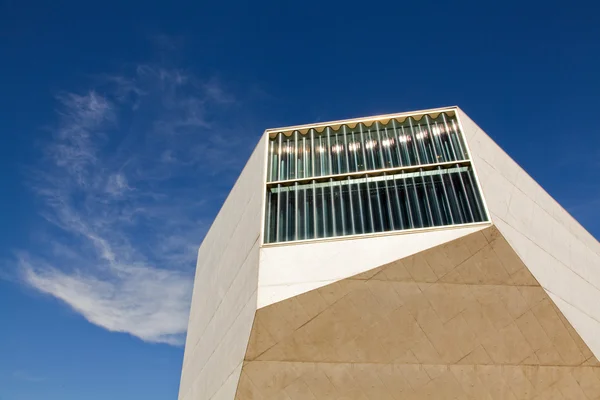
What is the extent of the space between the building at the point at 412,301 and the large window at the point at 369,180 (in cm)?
7

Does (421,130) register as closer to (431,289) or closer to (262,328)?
(431,289)

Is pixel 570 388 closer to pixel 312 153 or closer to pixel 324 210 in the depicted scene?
pixel 324 210

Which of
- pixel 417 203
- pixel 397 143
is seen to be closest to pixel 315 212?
pixel 417 203

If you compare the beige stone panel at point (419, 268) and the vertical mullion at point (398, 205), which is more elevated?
the vertical mullion at point (398, 205)

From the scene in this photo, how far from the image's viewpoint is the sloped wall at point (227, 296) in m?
14.7

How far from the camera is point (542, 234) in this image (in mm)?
16297

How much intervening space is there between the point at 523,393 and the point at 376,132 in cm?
1059

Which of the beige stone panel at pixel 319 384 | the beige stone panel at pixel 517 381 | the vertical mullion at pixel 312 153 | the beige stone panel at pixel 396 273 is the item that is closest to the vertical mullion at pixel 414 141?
the vertical mullion at pixel 312 153

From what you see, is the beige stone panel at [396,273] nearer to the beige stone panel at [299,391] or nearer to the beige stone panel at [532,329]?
the beige stone panel at [532,329]

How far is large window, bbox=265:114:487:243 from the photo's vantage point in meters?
15.1

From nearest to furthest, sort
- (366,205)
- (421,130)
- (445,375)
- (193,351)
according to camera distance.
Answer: (445,375) → (366,205) → (421,130) → (193,351)

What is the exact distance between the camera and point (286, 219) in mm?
15984

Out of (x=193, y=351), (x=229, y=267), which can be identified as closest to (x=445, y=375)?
(x=229, y=267)

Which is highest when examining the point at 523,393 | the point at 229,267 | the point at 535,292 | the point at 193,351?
the point at 229,267
